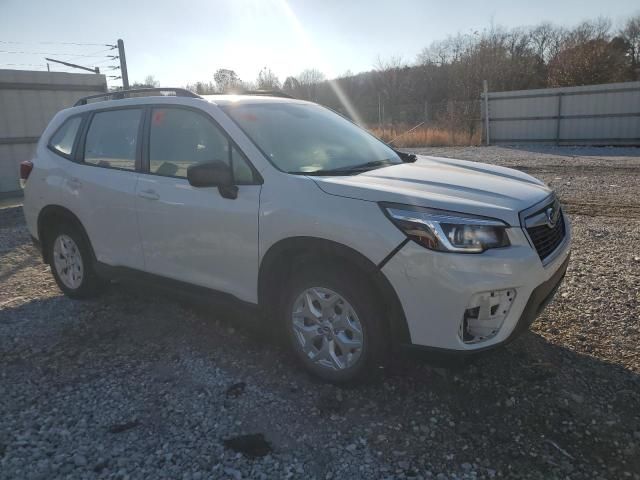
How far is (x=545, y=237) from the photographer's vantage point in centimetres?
297

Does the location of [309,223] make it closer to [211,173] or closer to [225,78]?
[211,173]

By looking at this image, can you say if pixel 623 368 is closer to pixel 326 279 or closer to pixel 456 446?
pixel 456 446

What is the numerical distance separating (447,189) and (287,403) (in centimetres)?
160

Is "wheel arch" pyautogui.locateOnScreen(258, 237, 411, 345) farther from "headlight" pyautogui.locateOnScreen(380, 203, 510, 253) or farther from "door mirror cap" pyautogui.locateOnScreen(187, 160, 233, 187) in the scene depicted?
"door mirror cap" pyautogui.locateOnScreen(187, 160, 233, 187)

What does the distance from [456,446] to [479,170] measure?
2047 mm

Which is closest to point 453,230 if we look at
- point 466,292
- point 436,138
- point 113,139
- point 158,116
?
point 466,292

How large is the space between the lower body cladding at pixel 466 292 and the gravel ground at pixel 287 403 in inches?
8.7

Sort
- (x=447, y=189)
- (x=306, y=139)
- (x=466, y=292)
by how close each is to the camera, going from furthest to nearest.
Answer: (x=306, y=139) → (x=447, y=189) → (x=466, y=292)

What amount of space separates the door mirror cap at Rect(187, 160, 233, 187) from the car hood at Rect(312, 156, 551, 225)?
606 millimetres

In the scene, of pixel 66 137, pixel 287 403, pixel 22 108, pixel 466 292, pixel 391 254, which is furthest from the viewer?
pixel 22 108

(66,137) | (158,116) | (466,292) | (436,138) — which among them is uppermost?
(158,116)

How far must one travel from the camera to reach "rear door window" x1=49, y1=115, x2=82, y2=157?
4695 mm

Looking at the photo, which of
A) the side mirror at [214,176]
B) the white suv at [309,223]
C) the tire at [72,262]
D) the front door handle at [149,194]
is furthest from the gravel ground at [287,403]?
the side mirror at [214,176]

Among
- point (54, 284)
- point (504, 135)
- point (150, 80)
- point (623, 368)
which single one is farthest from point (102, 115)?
point (150, 80)
